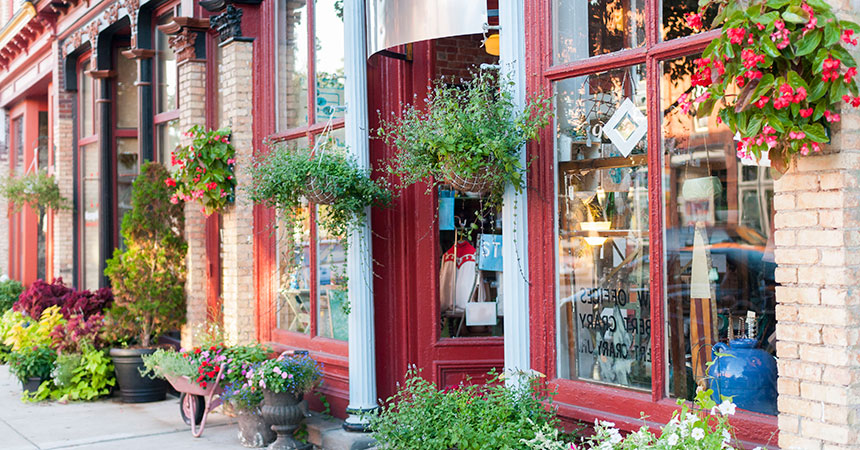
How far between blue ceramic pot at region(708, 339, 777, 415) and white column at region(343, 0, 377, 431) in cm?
298

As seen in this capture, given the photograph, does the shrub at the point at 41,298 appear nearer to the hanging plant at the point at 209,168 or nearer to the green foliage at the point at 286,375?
the hanging plant at the point at 209,168

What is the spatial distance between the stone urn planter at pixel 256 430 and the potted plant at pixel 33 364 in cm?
392

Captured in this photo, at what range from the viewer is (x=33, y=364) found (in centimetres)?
975

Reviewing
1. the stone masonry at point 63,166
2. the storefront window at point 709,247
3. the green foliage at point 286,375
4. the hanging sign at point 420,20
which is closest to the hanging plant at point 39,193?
the stone masonry at point 63,166

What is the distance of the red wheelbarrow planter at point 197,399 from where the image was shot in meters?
7.38

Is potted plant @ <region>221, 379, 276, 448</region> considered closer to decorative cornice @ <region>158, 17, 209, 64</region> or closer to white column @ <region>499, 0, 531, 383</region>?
white column @ <region>499, 0, 531, 383</region>

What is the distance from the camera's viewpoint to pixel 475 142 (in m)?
4.97

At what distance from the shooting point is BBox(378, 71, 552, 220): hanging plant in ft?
16.3

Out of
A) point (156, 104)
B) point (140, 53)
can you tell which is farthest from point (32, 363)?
point (140, 53)

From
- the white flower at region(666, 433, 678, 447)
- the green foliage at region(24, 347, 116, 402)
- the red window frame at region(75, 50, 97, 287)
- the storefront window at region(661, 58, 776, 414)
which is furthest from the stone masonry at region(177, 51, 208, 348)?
the white flower at region(666, 433, 678, 447)

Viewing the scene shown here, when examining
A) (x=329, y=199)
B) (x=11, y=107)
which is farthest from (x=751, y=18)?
(x=11, y=107)

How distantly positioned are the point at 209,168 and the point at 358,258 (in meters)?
2.59

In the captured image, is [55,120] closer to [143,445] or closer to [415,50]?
[143,445]

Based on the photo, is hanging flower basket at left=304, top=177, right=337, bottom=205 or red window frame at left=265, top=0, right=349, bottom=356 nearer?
hanging flower basket at left=304, top=177, right=337, bottom=205
